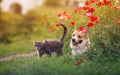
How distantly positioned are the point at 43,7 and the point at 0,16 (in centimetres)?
186

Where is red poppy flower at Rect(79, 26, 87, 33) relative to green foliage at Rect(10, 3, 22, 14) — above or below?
below

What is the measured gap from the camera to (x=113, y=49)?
24.8 ft

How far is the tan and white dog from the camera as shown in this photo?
7.84 m

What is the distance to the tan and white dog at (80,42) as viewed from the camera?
25.7 ft

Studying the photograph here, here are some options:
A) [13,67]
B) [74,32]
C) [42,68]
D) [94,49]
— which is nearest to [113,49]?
[94,49]

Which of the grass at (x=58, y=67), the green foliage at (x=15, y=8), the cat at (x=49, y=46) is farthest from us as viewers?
the green foliage at (x=15, y=8)

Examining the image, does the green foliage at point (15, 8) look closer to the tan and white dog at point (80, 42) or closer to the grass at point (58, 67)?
the grass at point (58, 67)

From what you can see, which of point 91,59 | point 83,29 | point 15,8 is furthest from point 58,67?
point 15,8

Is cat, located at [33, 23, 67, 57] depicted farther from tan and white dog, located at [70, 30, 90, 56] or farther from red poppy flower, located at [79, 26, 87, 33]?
red poppy flower, located at [79, 26, 87, 33]

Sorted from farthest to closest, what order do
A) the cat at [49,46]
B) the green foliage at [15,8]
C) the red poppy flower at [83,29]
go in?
the green foliage at [15,8] → the cat at [49,46] → the red poppy flower at [83,29]

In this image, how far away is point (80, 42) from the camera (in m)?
7.89

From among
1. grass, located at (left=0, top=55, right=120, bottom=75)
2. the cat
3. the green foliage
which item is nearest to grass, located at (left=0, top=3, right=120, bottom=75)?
grass, located at (left=0, top=55, right=120, bottom=75)

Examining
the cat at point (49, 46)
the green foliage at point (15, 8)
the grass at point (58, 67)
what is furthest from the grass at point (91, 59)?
the green foliage at point (15, 8)

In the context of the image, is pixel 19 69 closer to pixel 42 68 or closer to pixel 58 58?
pixel 42 68
